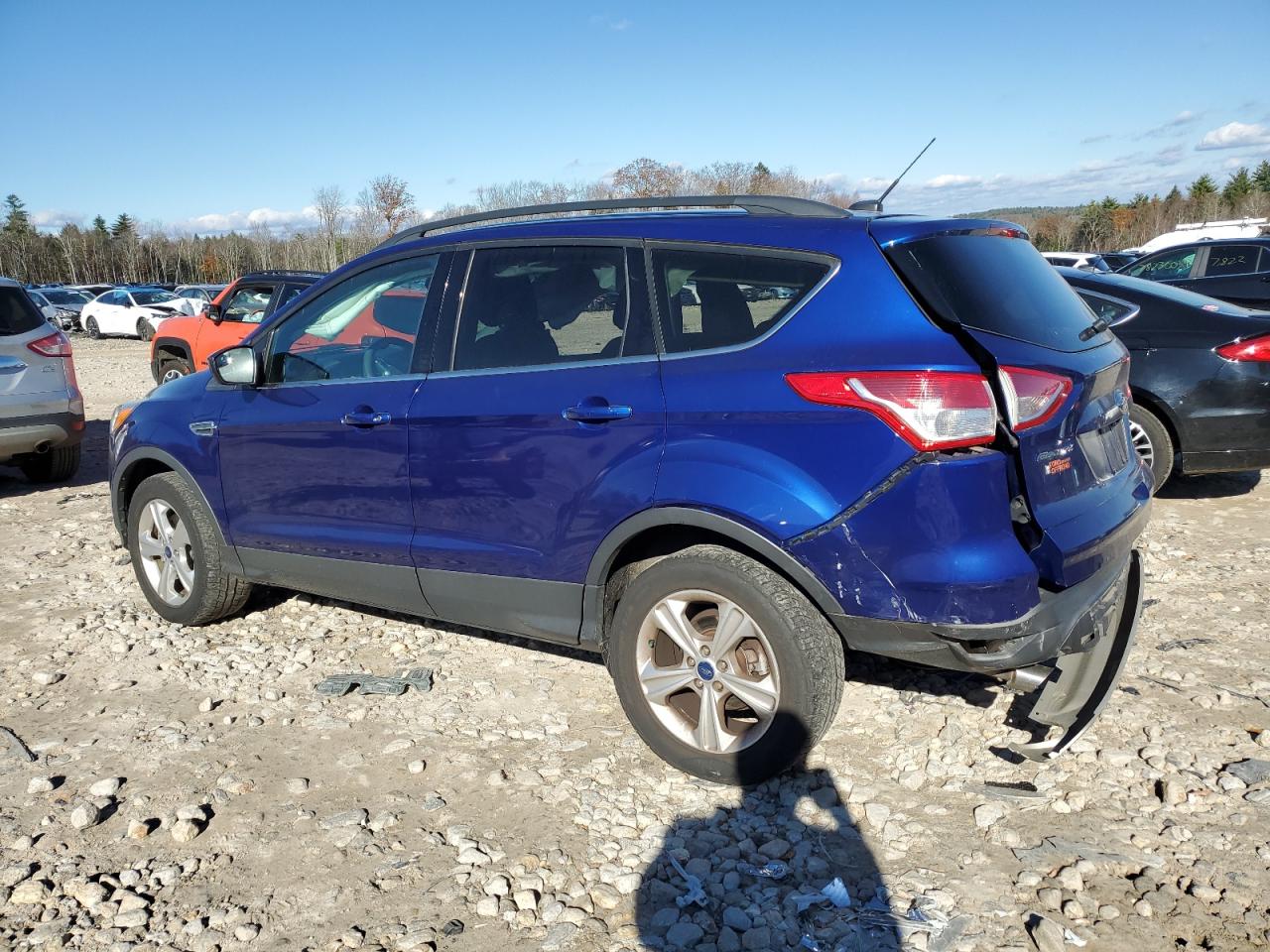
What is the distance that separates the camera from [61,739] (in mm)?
3838

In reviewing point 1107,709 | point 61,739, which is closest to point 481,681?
point 61,739

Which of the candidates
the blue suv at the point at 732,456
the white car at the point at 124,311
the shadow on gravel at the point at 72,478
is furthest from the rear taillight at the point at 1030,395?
the white car at the point at 124,311

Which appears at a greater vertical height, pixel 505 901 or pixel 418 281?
pixel 418 281

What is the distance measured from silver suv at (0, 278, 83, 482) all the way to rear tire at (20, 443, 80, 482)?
24 cm

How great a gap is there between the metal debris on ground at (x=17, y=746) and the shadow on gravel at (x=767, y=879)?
2441 millimetres

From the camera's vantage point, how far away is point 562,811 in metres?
3.25

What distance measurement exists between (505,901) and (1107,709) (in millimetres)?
2439

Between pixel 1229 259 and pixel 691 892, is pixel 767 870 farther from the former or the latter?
pixel 1229 259

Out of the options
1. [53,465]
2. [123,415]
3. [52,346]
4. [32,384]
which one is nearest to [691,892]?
[123,415]

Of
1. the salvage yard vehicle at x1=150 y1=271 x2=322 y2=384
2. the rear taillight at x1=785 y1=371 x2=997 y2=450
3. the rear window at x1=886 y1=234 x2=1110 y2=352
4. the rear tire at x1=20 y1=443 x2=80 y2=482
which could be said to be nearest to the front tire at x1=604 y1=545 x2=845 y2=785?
the rear taillight at x1=785 y1=371 x2=997 y2=450

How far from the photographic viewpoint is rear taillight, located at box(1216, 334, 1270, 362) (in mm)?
6262

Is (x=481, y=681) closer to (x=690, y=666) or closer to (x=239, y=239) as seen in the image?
(x=690, y=666)

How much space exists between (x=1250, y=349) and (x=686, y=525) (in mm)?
4956

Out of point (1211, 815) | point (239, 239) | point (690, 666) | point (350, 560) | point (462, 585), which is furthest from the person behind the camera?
point (239, 239)
